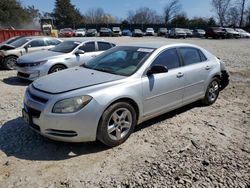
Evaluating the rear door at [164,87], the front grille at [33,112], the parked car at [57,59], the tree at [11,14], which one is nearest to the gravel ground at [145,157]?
the rear door at [164,87]

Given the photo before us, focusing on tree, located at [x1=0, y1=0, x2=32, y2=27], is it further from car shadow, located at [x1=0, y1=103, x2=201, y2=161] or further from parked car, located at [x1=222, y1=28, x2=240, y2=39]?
car shadow, located at [x1=0, y1=103, x2=201, y2=161]

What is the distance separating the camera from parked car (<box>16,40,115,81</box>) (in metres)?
7.58

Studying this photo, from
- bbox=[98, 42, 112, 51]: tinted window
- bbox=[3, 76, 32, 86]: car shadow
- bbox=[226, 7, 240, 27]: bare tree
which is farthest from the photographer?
bbox=[226, 7, 240, 27]: bare tree

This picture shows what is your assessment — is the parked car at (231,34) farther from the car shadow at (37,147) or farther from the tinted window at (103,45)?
the car shadow at (37,147)

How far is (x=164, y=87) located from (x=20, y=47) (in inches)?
311

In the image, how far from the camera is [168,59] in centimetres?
466

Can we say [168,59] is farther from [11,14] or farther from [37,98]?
[11,14]

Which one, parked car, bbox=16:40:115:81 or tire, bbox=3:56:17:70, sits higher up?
parked car, bbox=16:40:115:81

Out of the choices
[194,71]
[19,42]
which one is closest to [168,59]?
[194,71]

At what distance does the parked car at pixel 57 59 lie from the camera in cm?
758

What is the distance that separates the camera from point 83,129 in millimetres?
3443

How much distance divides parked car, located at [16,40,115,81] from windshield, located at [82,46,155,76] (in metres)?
3.19

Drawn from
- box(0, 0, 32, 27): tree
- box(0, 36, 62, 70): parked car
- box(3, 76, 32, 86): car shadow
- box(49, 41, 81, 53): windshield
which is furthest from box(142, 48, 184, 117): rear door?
box(0, 0, 32, 27): tree

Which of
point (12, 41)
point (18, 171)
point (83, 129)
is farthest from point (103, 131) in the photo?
point (12, 41)
